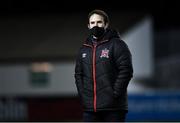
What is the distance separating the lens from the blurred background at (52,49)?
67.7 feet

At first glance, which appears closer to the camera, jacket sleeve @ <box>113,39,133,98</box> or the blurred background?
jacket sleeve @ <box>113,39,133,98</box>

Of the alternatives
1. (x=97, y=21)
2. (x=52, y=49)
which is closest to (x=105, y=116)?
(x=97, y=21)

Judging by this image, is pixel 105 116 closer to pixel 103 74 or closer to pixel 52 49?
pixel 103 74

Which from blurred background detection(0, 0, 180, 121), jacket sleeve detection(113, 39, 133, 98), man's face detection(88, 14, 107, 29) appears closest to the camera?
jacket sleeve detection(113, 39, 133, 98)

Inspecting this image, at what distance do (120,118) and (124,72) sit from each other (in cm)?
39

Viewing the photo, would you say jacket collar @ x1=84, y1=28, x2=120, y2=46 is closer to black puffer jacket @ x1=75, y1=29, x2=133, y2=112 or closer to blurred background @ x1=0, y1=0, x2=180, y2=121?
black puffer jacket @ x1=75, y1=29, x2=133, y2=112

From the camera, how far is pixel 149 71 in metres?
23.2

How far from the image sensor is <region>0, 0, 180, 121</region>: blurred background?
2064 centimetres

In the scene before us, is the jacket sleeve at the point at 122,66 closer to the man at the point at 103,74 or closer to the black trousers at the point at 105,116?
the man at the point at 103,74

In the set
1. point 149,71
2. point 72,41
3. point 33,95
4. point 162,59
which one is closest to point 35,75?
point 33,95

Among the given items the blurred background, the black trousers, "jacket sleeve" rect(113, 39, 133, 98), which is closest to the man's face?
"jacket sleeve" rect(113, 39, 133, 98)

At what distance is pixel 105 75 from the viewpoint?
4.86 meters

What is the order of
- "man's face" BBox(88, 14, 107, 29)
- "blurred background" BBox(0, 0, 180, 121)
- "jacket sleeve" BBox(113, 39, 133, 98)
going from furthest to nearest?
"blurred background" BBox(0, 0, 180, 121)
"man's face" BBox(88, 14, 107, 29)
"jacket sleeve" BBox(113, 39, 133, 98)

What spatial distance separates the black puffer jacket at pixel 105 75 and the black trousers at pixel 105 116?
0.17 ft
